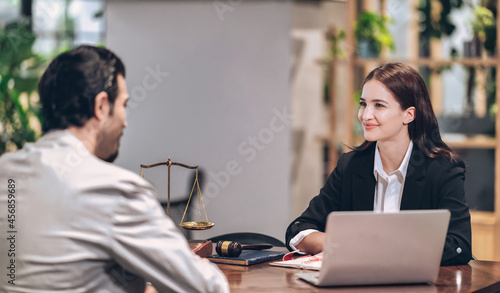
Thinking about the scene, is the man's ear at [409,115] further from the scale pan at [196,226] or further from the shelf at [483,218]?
the shelf at [483,218]

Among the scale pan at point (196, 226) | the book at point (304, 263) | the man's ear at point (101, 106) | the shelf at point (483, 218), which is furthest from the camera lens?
the shelf at point (483, 218)

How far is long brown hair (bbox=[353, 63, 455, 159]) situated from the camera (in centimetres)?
248

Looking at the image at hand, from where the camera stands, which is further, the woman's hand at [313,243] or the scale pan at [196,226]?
the scale pan at [196,226]

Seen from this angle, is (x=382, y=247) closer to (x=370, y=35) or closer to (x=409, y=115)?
(x=409, y=115)

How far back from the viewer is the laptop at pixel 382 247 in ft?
5.53

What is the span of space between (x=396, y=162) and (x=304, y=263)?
64 centimetres

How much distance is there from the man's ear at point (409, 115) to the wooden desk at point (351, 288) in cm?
59

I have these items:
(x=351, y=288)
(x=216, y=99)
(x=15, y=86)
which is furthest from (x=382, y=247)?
(x=15, y=86)

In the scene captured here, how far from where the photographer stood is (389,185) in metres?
2.52

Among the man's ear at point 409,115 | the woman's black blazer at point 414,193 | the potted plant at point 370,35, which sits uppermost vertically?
the potted plant at point 370,35

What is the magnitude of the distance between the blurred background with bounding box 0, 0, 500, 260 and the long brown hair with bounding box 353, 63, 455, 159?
6.56 feet

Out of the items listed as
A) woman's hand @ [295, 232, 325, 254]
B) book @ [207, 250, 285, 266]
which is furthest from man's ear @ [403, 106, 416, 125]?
book @ [207, 250, 285, 266]

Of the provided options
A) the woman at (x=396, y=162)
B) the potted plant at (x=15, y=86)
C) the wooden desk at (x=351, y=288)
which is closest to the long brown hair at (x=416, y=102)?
the woman at (x=396, y=162)

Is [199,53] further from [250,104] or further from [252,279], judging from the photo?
[252,279]
